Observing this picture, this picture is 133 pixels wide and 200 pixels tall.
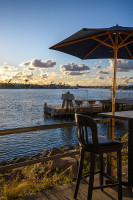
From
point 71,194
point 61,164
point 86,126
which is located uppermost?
point 86,126

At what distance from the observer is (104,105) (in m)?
32.9

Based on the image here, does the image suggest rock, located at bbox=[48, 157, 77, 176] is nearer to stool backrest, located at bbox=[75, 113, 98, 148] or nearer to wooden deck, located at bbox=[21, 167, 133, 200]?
wooden deck, located at bbox=[21, 167, 133, 200]

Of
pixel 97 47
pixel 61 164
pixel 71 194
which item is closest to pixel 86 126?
pixel 71 194

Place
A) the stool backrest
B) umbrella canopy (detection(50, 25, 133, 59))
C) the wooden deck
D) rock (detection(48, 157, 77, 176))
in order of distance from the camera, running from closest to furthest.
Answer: the stool backrest
the wooden deck
umbrella canopy (detection(50, 25, 133, 59))
rock (detection(48, 157, 77, 176))

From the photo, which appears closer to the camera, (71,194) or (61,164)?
(71,194)

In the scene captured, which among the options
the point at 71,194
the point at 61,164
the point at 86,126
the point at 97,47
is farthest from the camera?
the point at 61,164

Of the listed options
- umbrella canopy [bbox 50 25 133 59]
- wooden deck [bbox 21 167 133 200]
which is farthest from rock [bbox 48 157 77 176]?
umbrella canopy [bbox 50 25 133 59]

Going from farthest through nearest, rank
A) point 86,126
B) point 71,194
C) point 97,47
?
1. point 97,47
2. point 71,194
3. point 86,126

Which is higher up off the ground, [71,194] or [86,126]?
[86,126]

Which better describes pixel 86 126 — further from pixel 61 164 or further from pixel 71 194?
pixel 61 164

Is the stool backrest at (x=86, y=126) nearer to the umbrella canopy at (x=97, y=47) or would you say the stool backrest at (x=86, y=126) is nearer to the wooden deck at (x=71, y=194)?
the wooden deck at (x=71, y=194)

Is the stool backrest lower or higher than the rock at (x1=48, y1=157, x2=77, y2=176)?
higher

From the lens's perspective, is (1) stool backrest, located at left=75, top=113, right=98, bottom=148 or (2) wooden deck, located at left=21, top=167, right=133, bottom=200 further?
(2) wooden deck, located at left=21, top=167, right=133, bottom=200

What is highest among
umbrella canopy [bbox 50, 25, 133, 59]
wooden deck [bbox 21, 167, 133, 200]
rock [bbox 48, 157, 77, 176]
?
umbrella canopy [bbox 50, 25, 133, 59]
